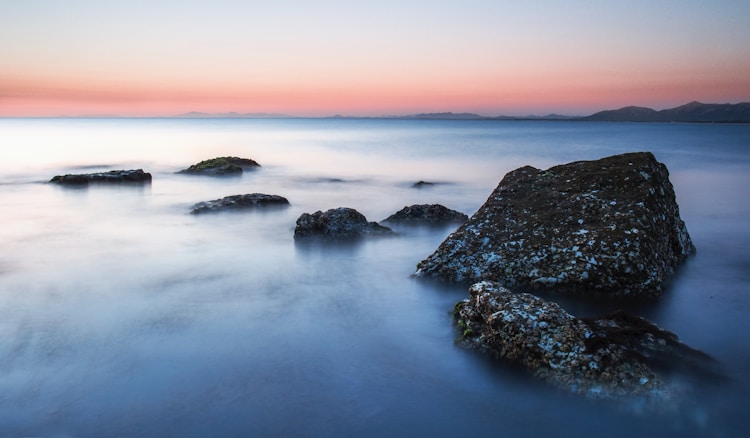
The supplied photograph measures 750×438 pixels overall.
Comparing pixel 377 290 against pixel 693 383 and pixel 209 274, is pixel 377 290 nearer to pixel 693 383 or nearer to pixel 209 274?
pixel 209 274

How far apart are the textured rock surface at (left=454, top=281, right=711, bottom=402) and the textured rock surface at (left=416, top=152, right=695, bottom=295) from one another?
1583mm

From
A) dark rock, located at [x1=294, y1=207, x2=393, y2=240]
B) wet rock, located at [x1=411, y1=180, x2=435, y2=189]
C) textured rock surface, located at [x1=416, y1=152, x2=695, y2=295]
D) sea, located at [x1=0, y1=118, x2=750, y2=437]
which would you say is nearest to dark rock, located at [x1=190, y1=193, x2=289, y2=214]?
sea, located at [x1=0, y1=118, x2=750, y2=437]

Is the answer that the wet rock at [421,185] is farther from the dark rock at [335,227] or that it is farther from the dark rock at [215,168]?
the dark rock at [335,227]

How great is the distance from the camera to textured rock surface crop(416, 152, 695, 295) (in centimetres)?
734

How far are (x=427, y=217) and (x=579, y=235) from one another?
17.6ft

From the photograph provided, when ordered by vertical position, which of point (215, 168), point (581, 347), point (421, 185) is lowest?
point (581, 347)

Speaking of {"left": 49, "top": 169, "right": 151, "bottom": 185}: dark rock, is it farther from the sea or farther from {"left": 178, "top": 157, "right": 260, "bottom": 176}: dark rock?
the sea

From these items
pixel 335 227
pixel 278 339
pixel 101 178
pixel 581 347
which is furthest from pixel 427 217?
pixel 101 178

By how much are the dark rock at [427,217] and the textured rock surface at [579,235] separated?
3.28m

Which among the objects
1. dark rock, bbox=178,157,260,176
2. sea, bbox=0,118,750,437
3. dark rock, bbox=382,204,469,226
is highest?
dark rock, bbox=178,157,260,176

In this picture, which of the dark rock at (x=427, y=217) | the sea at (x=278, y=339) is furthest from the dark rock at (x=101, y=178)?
the dark rock at (x=427, y=217)

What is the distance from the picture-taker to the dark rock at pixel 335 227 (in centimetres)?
1125

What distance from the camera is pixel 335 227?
445 inches

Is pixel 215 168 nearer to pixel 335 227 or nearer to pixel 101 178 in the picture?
pixel 101 178
